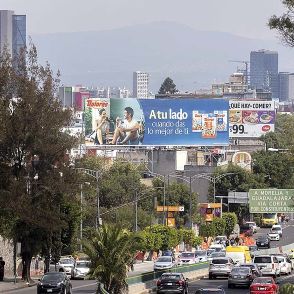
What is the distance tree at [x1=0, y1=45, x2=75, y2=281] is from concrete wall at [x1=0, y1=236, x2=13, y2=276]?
7.67 m

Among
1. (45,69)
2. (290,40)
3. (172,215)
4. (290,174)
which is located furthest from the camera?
(290,174)

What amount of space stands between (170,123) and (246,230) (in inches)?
1100

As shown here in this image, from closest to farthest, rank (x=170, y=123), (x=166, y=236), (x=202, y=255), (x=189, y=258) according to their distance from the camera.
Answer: (x=189, y=258) < (x=202, y=255) < (x=166, y=236) < (x=170, y=123)

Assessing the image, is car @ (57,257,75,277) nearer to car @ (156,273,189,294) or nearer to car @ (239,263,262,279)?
car @ (239,263,262,279)

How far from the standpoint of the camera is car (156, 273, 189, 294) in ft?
203

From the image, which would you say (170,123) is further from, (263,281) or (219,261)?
(263,281)

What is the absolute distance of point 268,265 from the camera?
78.8m

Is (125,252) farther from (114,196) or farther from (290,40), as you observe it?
(114,196)

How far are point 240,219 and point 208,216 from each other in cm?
2481

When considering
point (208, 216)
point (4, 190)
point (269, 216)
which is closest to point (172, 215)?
point (208, 216)

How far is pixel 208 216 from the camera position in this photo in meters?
136

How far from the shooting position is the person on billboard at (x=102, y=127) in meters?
172

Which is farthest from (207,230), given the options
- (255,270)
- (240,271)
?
(240,271)

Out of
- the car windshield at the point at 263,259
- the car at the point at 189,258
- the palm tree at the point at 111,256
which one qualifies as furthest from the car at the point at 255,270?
the palm tree at the point at 111,256
